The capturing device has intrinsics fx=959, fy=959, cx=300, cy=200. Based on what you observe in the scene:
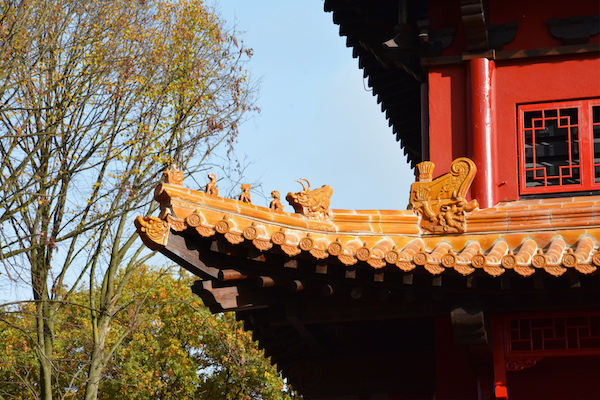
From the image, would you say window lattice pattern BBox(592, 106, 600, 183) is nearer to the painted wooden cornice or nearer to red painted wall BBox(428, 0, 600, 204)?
red painted wall BBox(428, 0, 600, 204)

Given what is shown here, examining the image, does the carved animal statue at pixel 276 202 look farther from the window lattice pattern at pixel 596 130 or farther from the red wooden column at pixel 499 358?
the window lattice pattern at pixel 596 130

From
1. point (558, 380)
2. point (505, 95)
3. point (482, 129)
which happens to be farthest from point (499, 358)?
point (505, 95)

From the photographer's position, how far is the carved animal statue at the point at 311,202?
7.36 meters

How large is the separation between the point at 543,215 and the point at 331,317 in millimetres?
1815

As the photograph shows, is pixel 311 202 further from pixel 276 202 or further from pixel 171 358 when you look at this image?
pixel 171 358

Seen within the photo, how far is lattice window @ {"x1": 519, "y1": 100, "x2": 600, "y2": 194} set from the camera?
8.47 meters

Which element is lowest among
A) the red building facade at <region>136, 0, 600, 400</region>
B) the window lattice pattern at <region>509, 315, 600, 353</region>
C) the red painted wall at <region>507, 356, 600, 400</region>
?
the red painted wall at <region>507, 356, 600, 400</region>

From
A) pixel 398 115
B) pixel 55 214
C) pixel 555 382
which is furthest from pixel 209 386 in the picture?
pixel 555 382

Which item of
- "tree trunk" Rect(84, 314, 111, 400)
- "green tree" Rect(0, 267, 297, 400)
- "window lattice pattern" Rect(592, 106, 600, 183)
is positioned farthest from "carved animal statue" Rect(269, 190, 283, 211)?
"green tree" Rect(0, 267, 297, 400)

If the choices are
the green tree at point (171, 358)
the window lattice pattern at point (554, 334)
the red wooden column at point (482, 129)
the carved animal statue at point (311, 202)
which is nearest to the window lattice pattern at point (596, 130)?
the red wooden column at point (482, 129)

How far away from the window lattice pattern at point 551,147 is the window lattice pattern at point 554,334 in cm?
153

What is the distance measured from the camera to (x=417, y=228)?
299 inches

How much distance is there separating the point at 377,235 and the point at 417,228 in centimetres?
40

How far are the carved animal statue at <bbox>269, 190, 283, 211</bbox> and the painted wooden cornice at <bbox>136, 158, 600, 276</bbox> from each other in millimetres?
10
